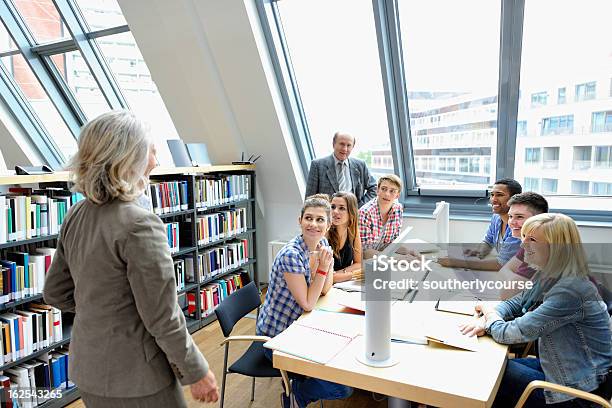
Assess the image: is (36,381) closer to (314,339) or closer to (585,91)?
(314,339)

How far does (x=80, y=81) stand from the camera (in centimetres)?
559

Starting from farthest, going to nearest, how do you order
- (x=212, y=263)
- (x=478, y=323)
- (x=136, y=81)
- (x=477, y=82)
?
(x=136, y=81) < (x=212, y=263) < (x=477, y=82) < (x=478, y=323)

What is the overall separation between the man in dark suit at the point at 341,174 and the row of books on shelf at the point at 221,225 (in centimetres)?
90

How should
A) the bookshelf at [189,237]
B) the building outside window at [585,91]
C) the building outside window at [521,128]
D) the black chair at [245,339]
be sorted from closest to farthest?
the black chair at [245,339] < the bookshelf at [189,237] < the building outside window at [585,91] < the building outside window at [521,128]

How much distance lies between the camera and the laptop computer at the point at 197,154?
438cm

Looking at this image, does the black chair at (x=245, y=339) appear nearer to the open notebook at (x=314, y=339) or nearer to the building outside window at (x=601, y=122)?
the open notebook at (x=314, y=339)

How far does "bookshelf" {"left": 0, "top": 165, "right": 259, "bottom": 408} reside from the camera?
2.79m

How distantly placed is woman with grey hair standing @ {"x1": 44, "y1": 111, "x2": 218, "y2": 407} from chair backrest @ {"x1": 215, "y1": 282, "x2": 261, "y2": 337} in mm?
970

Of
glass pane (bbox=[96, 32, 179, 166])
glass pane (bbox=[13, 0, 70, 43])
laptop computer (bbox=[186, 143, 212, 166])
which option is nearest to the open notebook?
laptop computer (bbox=[186, 143, 212, 166])

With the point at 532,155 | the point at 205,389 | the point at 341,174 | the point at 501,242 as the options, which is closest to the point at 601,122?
the point at 532,155

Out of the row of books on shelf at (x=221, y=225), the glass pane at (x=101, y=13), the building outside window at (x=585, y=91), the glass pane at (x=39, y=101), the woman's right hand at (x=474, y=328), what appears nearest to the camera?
the woman's right hand at (x=474, y=328)

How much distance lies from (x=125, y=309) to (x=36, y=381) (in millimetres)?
2045

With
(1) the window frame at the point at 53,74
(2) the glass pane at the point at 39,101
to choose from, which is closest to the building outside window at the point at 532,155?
(1) the window frame at the point at 53,74

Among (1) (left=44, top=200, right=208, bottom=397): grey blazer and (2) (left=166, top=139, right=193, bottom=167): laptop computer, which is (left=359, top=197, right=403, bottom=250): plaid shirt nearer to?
(2) (left=166, top=139, right=193, bottom=167): laptop computer
